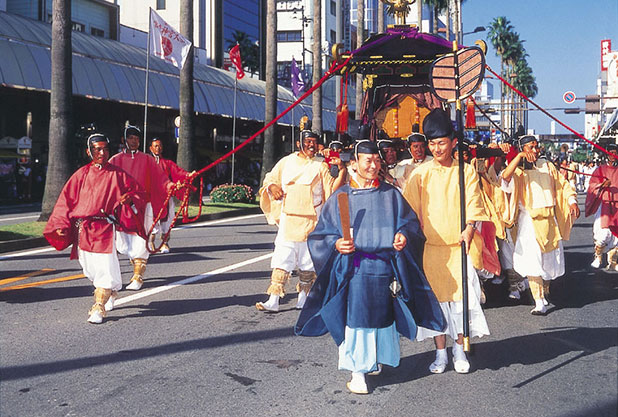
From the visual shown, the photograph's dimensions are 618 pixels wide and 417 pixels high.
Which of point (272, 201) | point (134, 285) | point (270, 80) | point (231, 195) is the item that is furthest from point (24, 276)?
point (270, 80)

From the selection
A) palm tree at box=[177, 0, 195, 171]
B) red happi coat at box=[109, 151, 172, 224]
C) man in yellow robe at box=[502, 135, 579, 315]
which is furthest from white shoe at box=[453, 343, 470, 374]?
palm tree at box=[177, 0, 195, 171]

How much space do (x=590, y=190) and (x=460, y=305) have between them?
680 centimetres

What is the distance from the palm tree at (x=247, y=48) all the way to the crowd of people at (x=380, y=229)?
165 feet

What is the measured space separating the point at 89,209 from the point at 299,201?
219 centimetres

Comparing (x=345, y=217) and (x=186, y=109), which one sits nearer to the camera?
(x=345, y=217)

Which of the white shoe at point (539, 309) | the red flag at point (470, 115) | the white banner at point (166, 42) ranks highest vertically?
the white banner at point (166, 42)

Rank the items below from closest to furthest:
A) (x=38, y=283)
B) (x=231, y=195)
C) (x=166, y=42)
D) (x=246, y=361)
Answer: (x=246, y=361) → (x=38, y=283) → (x=166, y=42) → (x=231, y=195)

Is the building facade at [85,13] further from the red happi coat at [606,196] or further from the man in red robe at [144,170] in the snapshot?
the red happi coat at [606,196]

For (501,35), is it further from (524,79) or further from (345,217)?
(345,217)

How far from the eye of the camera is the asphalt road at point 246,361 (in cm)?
459

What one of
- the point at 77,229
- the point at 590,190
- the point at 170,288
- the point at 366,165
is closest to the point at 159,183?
the point at 170,288

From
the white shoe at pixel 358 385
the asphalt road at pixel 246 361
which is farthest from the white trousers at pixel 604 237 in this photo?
the white shoe at pixel 358 385

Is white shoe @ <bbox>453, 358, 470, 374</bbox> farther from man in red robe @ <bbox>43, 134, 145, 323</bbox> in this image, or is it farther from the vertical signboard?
the vertical signboard

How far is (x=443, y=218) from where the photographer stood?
545 cm
